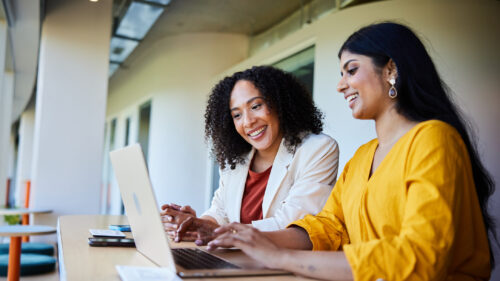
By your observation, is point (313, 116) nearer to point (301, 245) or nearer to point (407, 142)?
point (301, 245)

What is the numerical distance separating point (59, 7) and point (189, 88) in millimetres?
3405

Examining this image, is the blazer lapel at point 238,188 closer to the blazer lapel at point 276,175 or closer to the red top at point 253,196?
the red top at point 253,196

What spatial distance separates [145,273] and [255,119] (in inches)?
51.5

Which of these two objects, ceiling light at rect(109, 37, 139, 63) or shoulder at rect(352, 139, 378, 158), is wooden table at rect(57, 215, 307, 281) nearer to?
shoulder at rect(352, 139, 378, 158)

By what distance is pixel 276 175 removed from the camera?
7.02 feet

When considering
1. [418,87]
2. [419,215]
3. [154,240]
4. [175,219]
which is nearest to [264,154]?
[175,219]

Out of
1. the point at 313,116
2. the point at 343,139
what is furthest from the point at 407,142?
the point at 343,139

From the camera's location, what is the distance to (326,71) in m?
4.69

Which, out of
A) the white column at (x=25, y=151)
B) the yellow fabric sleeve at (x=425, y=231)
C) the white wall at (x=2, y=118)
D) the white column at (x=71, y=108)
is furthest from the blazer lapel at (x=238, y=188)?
the white column at (x=25, y=151)

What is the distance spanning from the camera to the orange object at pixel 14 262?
2709 mm

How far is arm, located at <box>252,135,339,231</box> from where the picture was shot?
1864mm

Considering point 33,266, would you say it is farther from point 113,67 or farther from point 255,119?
point 113,67

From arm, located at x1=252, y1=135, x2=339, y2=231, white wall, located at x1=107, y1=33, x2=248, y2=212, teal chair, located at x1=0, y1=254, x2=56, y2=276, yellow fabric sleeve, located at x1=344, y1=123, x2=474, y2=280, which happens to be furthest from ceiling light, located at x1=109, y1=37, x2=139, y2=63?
yellow fabric sleeve, located at x1=344, y1=123, x2=474, y2=280

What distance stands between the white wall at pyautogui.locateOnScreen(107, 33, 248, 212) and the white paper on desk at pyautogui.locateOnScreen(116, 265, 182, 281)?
6.28m
